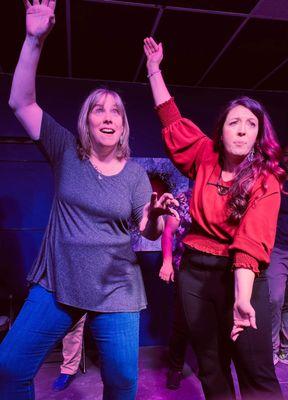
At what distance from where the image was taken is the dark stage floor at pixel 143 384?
2.98m

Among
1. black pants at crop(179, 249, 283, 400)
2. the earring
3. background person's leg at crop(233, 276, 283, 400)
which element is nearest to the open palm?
the earring

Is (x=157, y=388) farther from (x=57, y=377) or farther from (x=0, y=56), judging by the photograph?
(x=0, y=56)

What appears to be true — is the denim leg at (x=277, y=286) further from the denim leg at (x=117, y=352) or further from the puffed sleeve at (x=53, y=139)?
the puffed sleeve at (x=53, y=139)

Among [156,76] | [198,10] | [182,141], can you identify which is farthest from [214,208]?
[198,10]

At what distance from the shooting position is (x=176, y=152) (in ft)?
6.10

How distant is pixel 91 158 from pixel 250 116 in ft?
2.47

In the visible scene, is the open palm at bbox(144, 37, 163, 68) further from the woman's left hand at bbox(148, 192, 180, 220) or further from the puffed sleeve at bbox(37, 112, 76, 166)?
the woman's left hand at bbox(148, 192, 180, 220)

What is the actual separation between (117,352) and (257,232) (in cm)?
77

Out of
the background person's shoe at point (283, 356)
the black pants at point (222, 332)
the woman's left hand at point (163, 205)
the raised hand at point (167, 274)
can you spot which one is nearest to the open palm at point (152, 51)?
the woman's left hand at point (163, 205)

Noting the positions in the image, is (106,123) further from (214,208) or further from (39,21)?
(214,208)

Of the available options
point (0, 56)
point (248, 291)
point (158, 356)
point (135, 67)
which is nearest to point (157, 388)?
point (158, 356)

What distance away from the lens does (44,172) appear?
12.9ft

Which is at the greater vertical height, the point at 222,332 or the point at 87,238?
the point at 87,238

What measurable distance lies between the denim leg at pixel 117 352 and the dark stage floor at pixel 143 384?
1.61 m
